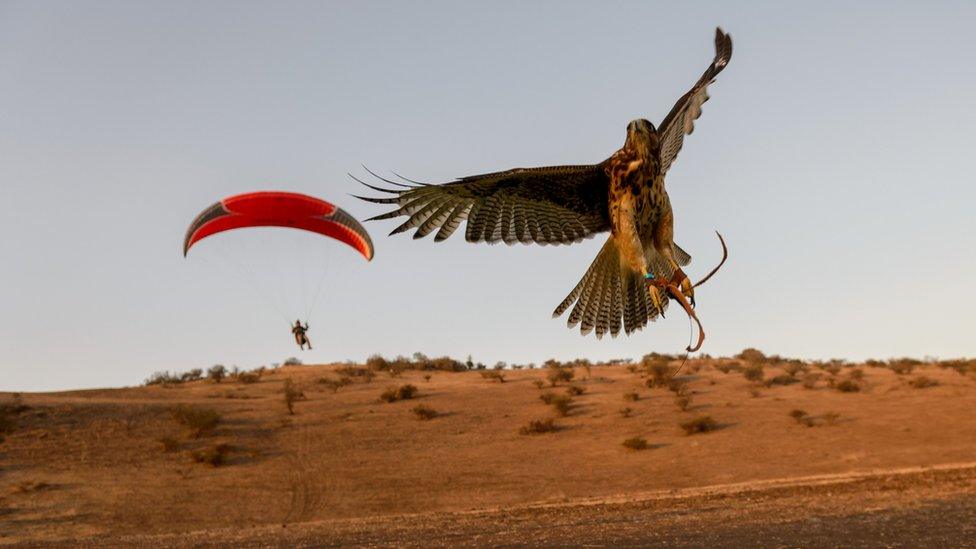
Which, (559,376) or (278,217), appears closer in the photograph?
(278,217)

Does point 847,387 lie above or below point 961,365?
below

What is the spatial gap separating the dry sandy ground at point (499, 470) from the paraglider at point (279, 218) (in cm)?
668

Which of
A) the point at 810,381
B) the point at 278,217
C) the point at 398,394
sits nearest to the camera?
the point at 278,217

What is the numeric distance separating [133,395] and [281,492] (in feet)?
48.6

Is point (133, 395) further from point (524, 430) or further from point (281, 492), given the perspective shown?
point (524, 430)

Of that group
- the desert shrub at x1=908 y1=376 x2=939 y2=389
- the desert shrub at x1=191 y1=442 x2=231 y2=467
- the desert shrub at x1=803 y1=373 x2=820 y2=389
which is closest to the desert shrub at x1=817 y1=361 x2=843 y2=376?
the desert shrub at x1=803 y1=373 x2=820 y2=389

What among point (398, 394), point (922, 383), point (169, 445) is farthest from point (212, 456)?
point (922, 383)

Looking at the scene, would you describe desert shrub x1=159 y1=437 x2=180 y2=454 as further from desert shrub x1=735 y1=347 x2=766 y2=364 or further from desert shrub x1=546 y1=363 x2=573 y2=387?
desert shrub x1=735 y1=347 x2=766 y2=364

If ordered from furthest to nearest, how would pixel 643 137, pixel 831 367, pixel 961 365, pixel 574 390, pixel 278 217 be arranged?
pixel 831 367 → pixel 961 365 → pixel 574 390 → pixel 278 217 → pixel 643 137

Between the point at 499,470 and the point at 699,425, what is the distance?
7.36m

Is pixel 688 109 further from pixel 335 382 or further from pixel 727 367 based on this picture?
pixel 727 367

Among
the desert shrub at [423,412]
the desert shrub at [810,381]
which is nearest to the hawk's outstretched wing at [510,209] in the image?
the desert shrub at [423,412]

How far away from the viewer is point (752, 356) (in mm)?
49281

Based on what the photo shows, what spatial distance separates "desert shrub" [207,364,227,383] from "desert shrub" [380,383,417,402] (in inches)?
486
